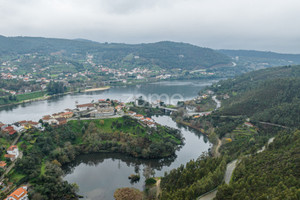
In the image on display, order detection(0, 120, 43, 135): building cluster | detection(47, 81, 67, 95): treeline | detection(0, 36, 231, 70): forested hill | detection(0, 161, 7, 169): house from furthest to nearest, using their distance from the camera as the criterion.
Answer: detection(0, 36, 231, 70): forested hill → detection(47, 81, 67, 95): treeline → detection(0, 120, 43, 135): building cluster → detection(0, 161, 7, 169): house

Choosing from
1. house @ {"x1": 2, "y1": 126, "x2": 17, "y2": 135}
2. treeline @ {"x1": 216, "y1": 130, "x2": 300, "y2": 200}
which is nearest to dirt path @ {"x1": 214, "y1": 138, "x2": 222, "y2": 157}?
treeline @ {"x1": 216, "y1": 130, "x2": 300, "y2": 200}

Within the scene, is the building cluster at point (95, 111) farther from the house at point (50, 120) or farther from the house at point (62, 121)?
the house at point (50, 120)

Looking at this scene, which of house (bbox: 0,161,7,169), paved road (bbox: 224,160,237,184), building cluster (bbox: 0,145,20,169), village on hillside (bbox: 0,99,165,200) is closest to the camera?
paved road (bbox: 224,160,237,184)

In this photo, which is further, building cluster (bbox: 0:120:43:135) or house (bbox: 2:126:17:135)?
building cluster (bbox: 0:120:43:135)

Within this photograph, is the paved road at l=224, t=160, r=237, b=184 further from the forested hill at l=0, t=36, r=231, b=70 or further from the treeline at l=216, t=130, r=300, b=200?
the forested hill at l=0, t=36, r=231, b=70

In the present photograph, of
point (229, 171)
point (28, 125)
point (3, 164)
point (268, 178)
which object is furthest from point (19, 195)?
point (268, 178)

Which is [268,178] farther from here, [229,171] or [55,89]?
[55,89]
